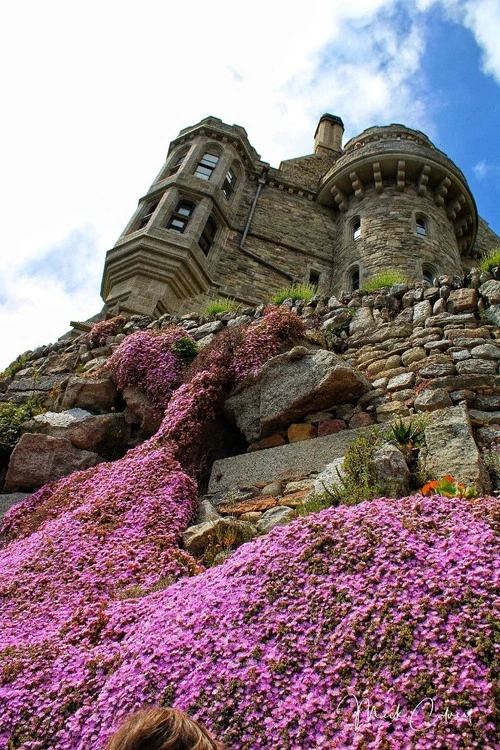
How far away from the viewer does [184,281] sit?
13.9 m

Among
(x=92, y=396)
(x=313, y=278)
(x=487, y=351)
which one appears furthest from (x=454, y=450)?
(x=313, y=278)

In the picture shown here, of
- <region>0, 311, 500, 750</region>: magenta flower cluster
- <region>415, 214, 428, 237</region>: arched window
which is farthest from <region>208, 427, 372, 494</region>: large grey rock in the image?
<region>415, 214, 428, 237</region>: arched window

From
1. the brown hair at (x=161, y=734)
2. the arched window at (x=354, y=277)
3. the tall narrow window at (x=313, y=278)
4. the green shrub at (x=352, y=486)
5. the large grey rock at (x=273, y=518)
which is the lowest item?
the brown hair at (x=161, y=734)

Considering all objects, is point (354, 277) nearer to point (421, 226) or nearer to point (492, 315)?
point (421, 226)

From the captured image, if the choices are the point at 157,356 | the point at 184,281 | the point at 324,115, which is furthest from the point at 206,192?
the point at 324,115

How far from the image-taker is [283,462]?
559 cm

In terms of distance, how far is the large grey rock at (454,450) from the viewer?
14.2 ft

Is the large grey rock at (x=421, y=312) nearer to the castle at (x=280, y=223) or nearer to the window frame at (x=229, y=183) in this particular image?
the castle at (x=280, y=223)

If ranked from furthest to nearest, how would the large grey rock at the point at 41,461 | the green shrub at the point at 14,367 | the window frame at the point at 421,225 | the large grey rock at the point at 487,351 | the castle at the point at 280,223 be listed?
the window frame at the point at 421,225, the castle at the point at 280,223, the green shrub at the point at 14,367, the large grey rock at the point at 41,461, the large grey rock at the point at 487,351

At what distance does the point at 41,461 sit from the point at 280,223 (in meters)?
14.2

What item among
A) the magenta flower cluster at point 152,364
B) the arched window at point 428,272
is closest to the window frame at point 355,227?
the arched window at point 428,272

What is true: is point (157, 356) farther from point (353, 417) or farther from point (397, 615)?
point (397, 615)

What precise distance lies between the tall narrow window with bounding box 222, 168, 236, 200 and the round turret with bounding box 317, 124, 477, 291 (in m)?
3.20

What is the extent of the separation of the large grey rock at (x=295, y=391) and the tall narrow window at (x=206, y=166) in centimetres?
1268
